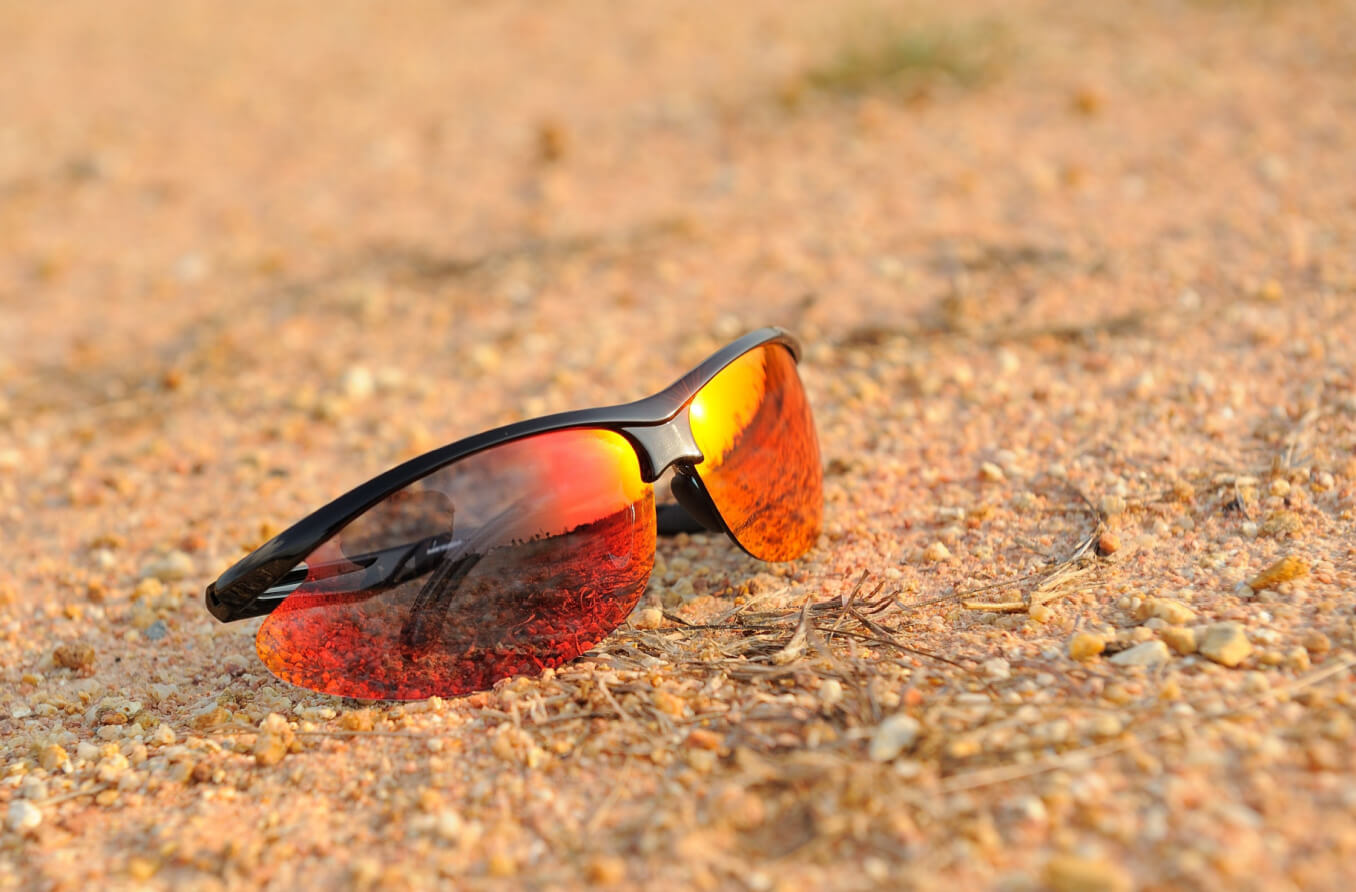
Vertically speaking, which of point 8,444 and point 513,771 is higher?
point 8,444

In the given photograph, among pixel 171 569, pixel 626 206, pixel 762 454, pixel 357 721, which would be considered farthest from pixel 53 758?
pixel 626 206

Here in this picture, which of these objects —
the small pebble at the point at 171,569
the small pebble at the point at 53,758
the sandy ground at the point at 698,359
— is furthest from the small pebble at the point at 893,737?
the small pebble at the point at 171,569

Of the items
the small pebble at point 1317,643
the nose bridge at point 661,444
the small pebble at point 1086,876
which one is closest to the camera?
the small pebble at point 1086,876

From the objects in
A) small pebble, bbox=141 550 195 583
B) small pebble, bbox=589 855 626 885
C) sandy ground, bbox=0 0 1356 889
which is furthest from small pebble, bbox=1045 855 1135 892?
small pebble, bbox=141 550 195 583

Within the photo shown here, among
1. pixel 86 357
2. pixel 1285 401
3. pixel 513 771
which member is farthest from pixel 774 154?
pixel 513 771

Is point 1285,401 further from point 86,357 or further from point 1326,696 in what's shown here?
point 86,357

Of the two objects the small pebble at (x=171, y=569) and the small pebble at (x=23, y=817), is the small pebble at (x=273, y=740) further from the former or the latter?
the small pebble at (x=171, y=569)
